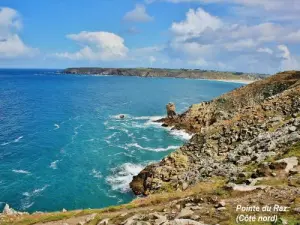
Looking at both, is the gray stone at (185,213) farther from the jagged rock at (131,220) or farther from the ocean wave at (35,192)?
the ocean wave at (35,192)

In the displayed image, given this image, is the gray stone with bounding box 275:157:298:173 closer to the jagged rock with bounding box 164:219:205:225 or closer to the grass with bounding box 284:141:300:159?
the grass with bounding box 284:141:300:159

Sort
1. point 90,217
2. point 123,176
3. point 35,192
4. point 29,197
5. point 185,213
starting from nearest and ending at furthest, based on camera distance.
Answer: point 185,213 → point 90,217 → point 29,197 → point 35,192 → point 123,176

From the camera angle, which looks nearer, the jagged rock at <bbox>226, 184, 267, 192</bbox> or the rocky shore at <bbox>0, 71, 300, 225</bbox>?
the rocky shore at <bbox>0, 71, 300, 225</bbox>

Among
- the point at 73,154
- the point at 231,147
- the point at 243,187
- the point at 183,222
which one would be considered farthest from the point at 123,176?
the point at 183,222

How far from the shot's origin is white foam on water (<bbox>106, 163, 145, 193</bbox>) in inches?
2174

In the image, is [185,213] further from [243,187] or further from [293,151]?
[293,151]

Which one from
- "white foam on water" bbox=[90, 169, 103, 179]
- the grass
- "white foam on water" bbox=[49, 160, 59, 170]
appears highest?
the grass

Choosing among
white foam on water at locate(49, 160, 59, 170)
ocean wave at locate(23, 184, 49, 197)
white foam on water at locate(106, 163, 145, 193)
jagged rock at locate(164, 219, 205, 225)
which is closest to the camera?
jagged rock at locate(164, 219, 205, 225)

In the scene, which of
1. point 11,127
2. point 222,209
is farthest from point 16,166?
point 222,209

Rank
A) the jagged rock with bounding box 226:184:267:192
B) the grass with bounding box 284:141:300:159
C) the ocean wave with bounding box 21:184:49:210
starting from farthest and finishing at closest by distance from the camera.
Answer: the ocean wave with bounding box 21:184:49:210 < the grass with bounding box 284:141:300:159 < the jagged rock with bounding box 226:184:267:192

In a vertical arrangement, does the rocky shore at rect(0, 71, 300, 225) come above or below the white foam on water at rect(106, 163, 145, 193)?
above

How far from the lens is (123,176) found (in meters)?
60.1

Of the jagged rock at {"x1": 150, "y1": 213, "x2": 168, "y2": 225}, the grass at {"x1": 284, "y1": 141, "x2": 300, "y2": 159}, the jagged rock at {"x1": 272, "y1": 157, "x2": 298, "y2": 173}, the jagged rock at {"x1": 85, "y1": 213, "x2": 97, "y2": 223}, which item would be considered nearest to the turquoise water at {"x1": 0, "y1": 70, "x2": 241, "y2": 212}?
the jagged rock at {"x1": 85, "y1": 213, "x2": 97, "y2": 223}

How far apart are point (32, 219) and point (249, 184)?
1988cm
